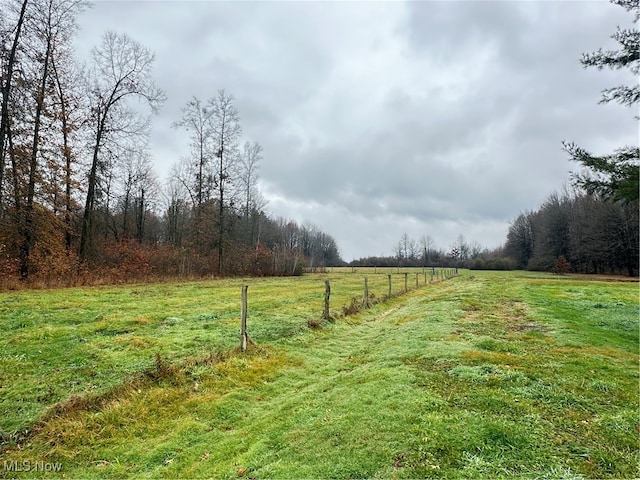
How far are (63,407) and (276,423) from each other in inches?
133

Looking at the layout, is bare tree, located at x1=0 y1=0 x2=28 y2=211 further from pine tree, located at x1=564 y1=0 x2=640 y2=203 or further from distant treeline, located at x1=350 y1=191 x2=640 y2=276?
distant treeline, located at x1=350 y1=191 x2=640 y2=276

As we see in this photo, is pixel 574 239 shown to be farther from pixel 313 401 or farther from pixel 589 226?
pixel 313 401

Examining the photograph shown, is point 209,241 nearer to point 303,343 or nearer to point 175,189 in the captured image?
point 175,189

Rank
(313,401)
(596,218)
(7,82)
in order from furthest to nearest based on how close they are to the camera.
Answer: (596,218), (7,82), (313,401)

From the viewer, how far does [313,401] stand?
5.53m

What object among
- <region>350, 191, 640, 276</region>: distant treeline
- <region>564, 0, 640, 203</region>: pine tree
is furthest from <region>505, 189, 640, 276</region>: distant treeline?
<region>564, 0, 640, 203</region>: pine tree

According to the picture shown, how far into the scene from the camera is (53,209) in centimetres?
2092

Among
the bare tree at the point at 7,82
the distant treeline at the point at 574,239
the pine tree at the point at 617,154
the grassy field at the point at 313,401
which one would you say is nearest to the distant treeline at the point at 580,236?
the distant treeline at the point at 574,239

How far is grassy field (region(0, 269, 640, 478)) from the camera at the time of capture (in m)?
3.78

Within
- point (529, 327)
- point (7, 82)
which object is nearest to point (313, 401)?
point (529, 327)

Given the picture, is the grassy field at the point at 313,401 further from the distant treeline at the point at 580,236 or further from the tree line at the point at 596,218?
the distant treeline at the point at 580,236

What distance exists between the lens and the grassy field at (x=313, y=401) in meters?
3.78

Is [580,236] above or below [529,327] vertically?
above

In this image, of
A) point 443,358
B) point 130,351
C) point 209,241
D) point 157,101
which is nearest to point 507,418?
point 443,358
